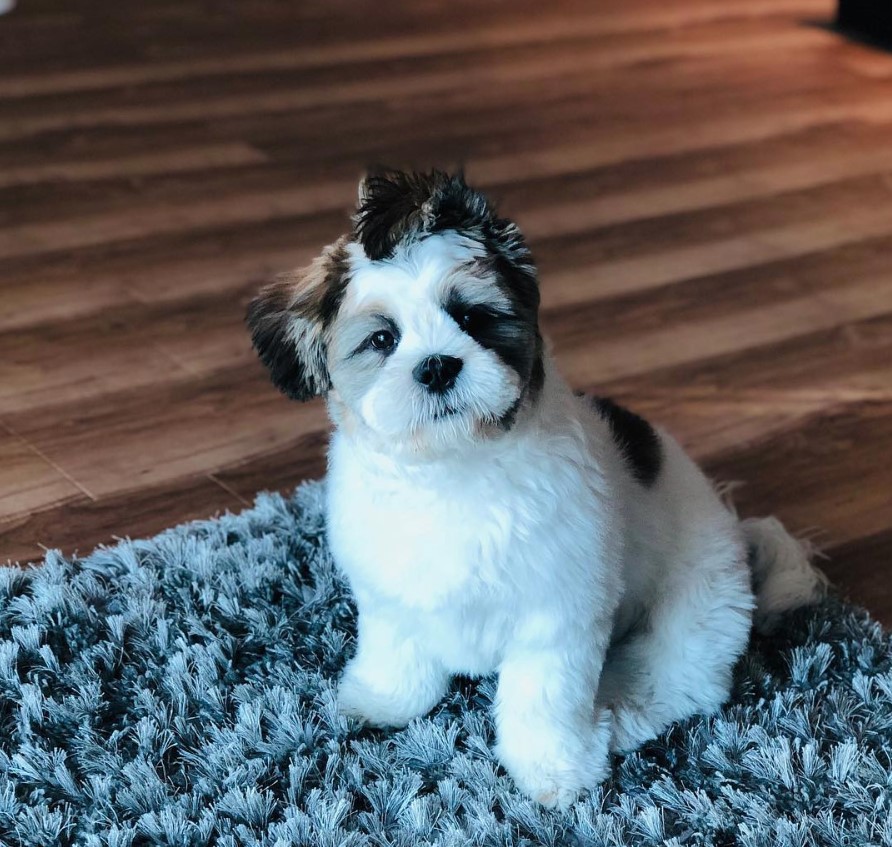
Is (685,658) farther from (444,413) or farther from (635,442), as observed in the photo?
(444,413)

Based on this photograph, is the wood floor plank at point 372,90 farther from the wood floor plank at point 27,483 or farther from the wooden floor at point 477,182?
the wood floor plank at point 27,483

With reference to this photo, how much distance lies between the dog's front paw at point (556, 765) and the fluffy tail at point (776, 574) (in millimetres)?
367

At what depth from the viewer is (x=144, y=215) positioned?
9.98ft

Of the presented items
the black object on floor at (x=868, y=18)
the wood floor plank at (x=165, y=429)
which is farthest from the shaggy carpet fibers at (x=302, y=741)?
the black object on floor at (x=868, y=18)

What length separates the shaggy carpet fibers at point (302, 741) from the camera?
1386 millimetres

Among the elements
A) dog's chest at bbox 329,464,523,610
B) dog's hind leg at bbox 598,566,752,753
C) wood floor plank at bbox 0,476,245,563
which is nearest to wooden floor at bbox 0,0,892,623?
wood floor plank at bbox 0,476,245,563

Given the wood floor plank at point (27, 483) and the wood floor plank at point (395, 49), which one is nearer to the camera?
the wood floor plank at point (27, 483)

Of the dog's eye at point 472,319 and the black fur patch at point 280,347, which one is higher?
the dog's eye at point 472,319

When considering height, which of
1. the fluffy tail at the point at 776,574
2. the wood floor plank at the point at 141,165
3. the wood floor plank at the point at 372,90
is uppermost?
the fluffy tail at the point at 776,574

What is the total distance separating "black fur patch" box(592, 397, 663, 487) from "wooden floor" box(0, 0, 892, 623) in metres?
0.47

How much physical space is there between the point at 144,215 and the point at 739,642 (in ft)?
6.58

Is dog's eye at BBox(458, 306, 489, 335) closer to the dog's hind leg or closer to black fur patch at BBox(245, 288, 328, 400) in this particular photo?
black fur patch at BBox(245, 288, 328, 400)

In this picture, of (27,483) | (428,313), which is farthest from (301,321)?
(27,483)

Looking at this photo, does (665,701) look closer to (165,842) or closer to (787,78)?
(165,842)
